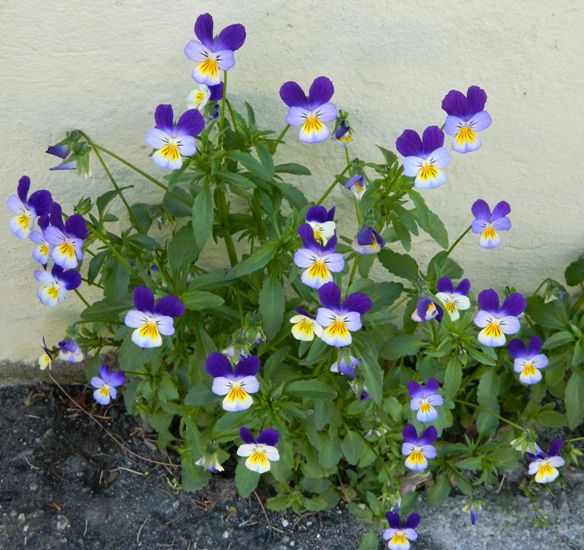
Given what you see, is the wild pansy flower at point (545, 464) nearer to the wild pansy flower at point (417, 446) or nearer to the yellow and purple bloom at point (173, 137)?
the wild pansy flower at point (417, 446)

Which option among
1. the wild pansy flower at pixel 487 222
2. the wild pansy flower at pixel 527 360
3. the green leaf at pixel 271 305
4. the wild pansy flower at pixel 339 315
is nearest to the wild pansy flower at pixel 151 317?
the green leaf at pixel 271 305

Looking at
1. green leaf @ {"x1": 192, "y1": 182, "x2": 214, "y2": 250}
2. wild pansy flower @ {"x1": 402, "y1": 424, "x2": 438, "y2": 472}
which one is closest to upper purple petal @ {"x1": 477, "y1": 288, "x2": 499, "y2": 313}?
wild pansy flower @ {"x1": 402, "y1": 424, "x2": 438, "y2": 472}

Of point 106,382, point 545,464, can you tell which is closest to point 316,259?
point 106,382

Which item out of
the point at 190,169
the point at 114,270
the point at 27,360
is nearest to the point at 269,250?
the point at 190,169

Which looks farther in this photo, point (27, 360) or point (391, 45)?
point (27, 360)

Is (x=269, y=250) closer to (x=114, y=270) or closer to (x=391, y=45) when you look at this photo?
(x=114, y=270)

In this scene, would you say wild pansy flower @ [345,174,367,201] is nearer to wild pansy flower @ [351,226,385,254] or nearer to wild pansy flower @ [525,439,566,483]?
wild pansy flower @ [351,226,385,254]

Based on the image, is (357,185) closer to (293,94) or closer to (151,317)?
(293,94)
